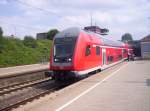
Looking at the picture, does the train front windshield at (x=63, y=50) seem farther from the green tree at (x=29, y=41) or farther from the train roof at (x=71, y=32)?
the green tree at (x=29, y=41)

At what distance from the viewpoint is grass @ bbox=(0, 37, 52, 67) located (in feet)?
126

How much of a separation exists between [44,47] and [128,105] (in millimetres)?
42985

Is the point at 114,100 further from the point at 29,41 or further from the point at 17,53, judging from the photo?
the point at 29,41

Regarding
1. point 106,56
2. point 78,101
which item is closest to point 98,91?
point 78,101

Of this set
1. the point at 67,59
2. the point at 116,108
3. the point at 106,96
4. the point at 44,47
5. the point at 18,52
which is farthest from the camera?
the point at 44,47

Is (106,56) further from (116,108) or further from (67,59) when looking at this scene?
(116,108)

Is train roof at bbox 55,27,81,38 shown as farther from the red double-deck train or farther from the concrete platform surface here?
the concrete platform surface

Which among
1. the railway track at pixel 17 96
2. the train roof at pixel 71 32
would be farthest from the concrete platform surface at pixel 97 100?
the train roof at pixel 71 32

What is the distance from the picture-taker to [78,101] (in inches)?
442

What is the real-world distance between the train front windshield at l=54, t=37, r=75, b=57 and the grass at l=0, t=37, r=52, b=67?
19.1 metres

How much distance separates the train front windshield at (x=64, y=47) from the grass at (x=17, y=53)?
62.6ft

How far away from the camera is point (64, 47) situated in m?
18.2

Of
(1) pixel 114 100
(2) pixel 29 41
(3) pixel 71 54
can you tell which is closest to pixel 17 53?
(2) pixel 29 41

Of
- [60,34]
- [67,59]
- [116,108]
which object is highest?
[60,34]
